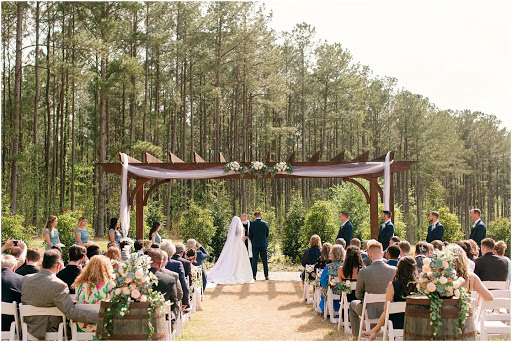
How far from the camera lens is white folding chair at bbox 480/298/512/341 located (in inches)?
211

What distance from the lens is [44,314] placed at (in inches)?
202

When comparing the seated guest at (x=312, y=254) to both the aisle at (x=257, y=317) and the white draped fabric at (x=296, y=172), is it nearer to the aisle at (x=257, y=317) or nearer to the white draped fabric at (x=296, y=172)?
the aisle at (x=257, y=317)

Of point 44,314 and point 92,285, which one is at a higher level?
point 92,285

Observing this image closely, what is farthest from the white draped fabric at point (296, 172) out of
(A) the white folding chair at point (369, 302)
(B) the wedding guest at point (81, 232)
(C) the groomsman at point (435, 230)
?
(A) the white folding chair at point (369, 302)

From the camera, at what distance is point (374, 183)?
13.0 m

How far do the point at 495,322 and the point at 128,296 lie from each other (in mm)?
3804

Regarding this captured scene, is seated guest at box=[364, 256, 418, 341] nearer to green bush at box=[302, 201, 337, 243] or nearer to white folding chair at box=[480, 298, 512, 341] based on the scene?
white folding chair at box=[480, 298, 512, 341]

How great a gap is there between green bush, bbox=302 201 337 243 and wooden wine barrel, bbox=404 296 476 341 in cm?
1072

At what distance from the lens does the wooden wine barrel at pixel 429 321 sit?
4574mm

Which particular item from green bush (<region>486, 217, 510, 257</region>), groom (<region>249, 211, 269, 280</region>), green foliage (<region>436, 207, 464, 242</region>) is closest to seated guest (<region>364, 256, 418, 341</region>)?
groom (<region>249, 211, 269, 280</region>)

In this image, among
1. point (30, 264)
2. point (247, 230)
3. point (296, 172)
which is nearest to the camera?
point (30, 264)

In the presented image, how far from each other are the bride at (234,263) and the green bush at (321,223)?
2958mm

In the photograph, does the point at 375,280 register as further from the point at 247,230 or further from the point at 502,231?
the point at 502,231

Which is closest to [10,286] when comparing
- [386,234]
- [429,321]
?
[429,321]
